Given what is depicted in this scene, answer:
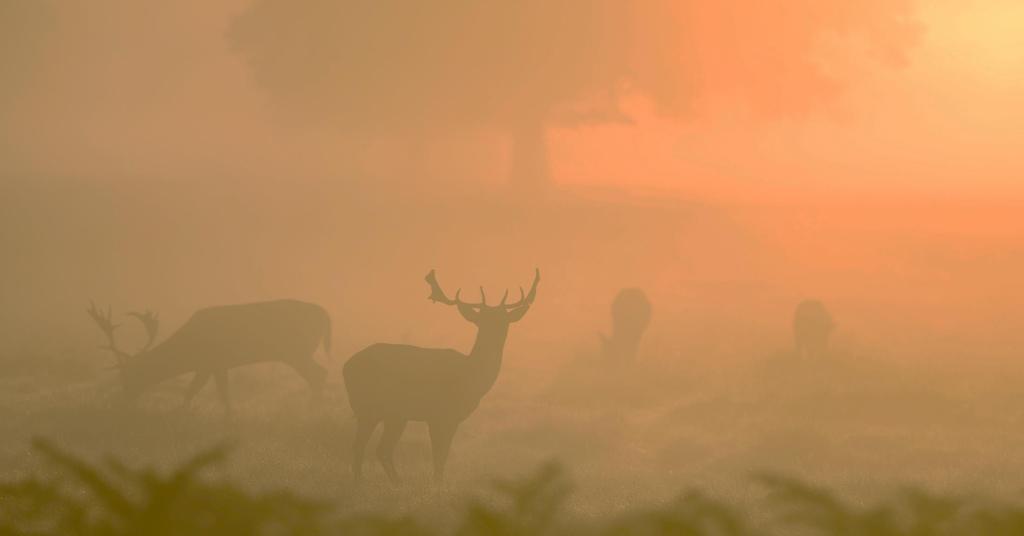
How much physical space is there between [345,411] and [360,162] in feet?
153

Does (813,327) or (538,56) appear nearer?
(813,327)

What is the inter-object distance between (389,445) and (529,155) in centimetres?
3983

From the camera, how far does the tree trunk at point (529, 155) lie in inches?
1949

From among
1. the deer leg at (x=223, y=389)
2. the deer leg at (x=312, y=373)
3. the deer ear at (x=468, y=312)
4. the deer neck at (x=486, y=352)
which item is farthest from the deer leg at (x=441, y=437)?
the deer leg at (x=312, y=373)

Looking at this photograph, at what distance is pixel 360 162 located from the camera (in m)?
59.9

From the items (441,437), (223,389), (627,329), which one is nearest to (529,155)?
(627,329)

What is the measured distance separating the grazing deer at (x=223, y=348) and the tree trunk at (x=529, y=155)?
34045 mm

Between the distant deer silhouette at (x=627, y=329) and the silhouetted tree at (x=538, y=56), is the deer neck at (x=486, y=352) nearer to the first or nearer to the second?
the distant deer silhouette at (x=627, y=329)

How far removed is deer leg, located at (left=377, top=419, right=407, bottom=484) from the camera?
1104cm

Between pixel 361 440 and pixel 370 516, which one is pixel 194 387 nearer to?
pixel 361 440

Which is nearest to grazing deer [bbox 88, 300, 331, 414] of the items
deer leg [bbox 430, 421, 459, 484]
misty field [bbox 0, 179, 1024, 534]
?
misty field [bbox 0, 179, 1024, 534]

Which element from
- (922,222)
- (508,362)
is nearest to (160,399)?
(508,362)

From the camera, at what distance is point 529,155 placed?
164ft

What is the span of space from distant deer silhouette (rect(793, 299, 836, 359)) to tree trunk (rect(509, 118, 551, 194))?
3126 cm
